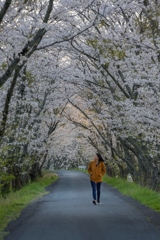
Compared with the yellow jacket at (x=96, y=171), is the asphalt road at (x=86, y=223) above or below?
below

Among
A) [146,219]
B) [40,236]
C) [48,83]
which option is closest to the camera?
[40,236]

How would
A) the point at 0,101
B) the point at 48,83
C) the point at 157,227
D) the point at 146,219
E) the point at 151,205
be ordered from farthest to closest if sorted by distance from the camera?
the point at 48,83 < the point at 0,101 < the point at 151,205 < the point at 146,219 < the point at 157,227

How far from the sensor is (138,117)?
17781 millimetres

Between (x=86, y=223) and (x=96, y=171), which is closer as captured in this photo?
(x=86, y=223)

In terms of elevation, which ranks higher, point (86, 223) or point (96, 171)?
point (96, 171)

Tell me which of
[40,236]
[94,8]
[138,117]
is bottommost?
[40,236]

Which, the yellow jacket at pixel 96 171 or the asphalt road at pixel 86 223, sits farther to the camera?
the yellow jacket at pixel 96 171

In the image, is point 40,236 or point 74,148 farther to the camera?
point 74,148

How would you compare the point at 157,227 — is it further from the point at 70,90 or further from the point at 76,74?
the point at 70,90

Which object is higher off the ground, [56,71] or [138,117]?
[56,71]

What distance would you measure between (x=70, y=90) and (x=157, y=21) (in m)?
16.4

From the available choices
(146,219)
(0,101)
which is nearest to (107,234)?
(146,219)

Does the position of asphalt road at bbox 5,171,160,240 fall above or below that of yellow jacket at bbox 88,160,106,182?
below

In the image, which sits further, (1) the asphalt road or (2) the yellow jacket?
(2) the yellow jacket
